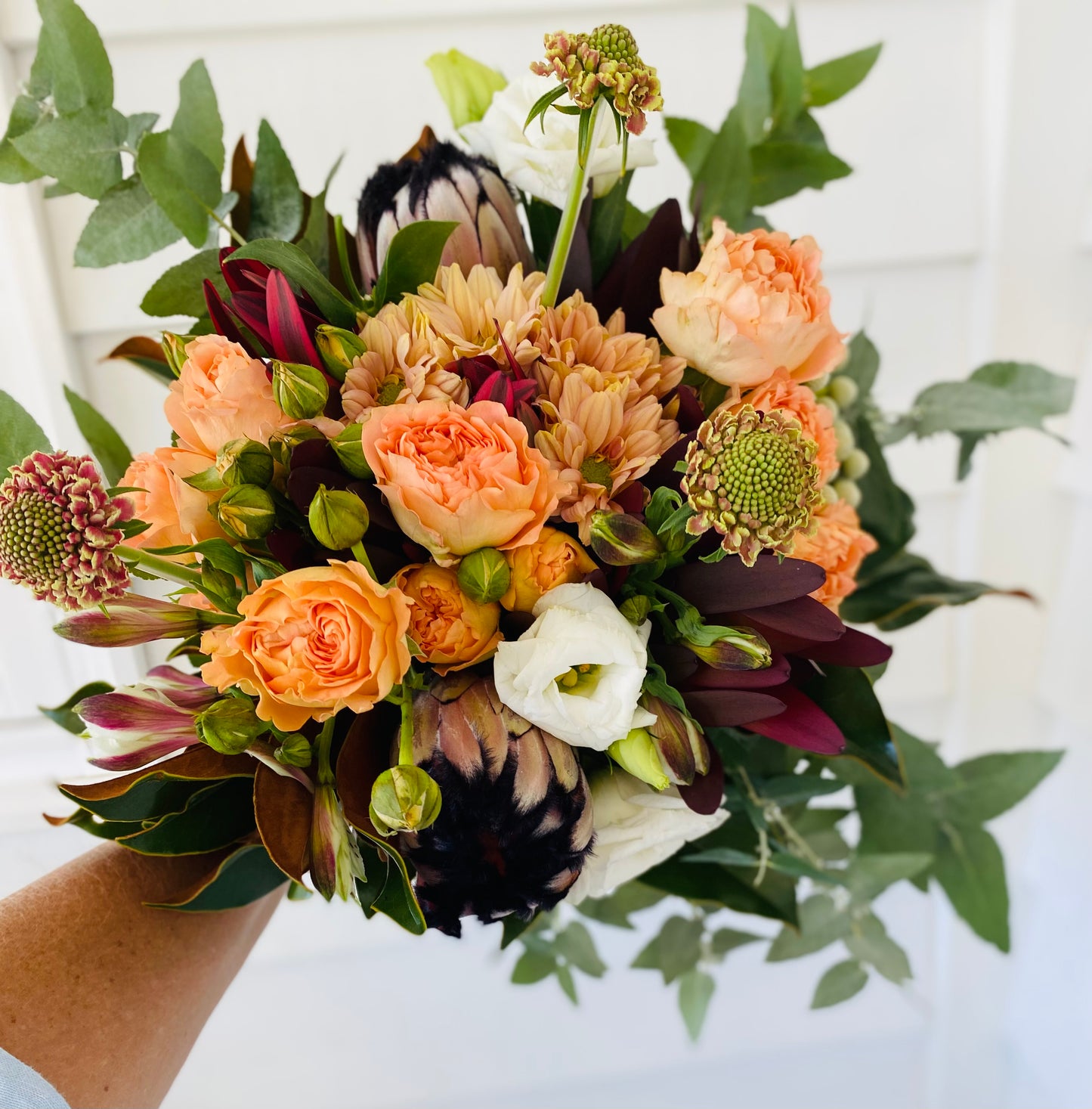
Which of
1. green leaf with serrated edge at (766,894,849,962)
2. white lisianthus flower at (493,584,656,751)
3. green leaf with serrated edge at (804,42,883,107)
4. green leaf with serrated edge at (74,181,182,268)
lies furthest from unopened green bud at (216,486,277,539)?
green leaf with serrated edge at (766,894,849,962)

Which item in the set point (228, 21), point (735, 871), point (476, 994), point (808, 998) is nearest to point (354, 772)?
point (735, 871)

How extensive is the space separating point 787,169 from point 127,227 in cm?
40

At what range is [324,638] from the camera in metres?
0.31

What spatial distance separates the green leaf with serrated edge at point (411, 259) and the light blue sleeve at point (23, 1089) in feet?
1.08

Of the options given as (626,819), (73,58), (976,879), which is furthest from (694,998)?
(73,58)

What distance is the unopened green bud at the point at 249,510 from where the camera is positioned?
0.32m

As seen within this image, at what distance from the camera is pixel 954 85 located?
30.0 inches

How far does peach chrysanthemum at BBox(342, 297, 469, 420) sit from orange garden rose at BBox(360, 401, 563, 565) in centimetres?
2

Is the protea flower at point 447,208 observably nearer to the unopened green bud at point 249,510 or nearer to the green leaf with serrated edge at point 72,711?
the unopened green bud at point 249,510

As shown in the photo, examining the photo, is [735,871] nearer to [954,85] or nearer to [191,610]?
[191,610]

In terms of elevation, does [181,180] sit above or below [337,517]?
above

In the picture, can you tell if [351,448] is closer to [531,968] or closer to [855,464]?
[855,464]

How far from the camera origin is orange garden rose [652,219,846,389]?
36 centimetres

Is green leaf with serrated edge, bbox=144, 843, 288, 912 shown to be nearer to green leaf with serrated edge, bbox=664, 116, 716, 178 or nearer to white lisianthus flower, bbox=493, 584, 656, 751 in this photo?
white lisianthus flower, bbox=493, 584, 656, 751
